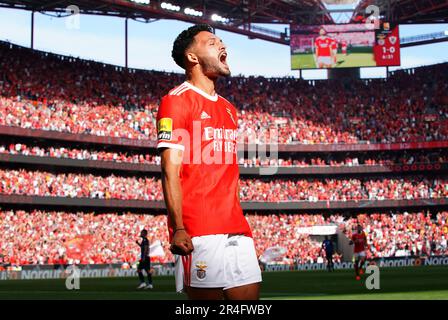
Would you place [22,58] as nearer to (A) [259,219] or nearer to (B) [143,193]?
(B) [143,193]

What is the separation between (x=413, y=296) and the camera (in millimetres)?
20781

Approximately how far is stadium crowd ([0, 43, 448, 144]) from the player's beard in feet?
175

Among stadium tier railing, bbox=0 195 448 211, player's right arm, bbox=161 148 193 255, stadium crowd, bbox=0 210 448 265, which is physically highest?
player's right arm, bbox=161 148 193 255

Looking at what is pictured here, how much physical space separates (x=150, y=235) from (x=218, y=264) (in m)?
55.4

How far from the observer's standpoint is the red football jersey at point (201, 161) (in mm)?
6113

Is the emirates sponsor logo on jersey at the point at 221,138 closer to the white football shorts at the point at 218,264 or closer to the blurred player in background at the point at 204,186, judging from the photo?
the blurred player in background at the point at 204,186

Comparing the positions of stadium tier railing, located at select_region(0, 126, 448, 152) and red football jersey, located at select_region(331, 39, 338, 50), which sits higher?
red football jersey, located at select_region(331, 39, 338, 50)

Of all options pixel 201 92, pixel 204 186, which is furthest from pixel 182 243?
pixel 201 92

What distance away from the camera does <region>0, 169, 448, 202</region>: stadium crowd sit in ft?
201

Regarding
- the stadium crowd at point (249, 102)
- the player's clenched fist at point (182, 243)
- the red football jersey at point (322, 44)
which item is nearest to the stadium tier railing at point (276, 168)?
the stadium crowd at point (249, 102)

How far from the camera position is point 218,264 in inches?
239

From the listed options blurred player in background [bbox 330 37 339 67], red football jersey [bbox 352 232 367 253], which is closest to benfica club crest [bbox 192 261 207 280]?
red football jersey [bbox 352 232 367 253]

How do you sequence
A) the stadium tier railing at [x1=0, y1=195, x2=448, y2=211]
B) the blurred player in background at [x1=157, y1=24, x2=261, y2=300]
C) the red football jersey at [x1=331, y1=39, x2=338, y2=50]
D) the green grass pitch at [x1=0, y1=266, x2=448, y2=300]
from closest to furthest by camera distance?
1. the blurred player in background at [x1=157, y1=24, x2=261, y2=300]
2. the green grass pitch at [x1=0, y1=266, x2=448, y2=300]
3. the stadium tier railing at [x1=0, y1=195, x2=448, y2=211]
4. the red football jersey at [x1=331, y1=39, x2=338, y2=50]

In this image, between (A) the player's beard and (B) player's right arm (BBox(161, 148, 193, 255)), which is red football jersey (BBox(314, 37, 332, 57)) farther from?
(B) player's right arm (BBox(161, 148, 193, 255))
